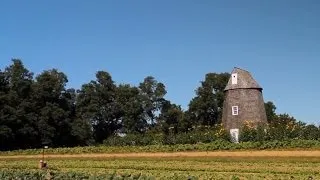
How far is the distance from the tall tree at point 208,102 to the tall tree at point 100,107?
1373 cm

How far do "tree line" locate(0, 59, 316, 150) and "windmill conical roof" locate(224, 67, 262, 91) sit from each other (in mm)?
13484

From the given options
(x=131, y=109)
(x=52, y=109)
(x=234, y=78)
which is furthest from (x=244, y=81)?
(x=52, y=109)

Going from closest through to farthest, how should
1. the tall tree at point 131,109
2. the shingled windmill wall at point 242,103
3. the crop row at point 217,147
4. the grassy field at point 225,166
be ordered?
the grassy field at point 225,166 → the crop row at point 217,147 → the shingled windmill wall at point 242,103 → the tall tree at point 131,109

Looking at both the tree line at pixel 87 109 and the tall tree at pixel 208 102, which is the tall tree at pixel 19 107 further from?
the tall tree at pixel 208 102

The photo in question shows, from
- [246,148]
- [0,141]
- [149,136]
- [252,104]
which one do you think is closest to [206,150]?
[246,148]

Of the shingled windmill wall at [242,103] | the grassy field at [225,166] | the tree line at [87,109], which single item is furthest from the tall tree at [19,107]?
the grassy field at [225,166]

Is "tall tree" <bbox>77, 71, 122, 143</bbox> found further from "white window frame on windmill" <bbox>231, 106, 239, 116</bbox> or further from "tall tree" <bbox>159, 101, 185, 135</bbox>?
"white window frame on windmill" <bbox>231, 106, 239, 116</bbox>

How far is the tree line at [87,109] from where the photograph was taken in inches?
2968

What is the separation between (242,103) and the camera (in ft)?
212

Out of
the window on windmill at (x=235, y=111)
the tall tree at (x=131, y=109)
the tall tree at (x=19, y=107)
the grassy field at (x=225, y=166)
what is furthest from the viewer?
the tall tree at (x=131, y=109)

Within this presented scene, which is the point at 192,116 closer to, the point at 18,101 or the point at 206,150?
the point at 18,101

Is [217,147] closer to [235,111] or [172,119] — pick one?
[235,111]

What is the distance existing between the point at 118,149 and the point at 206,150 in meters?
10.7

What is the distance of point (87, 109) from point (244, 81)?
33.3 meters
